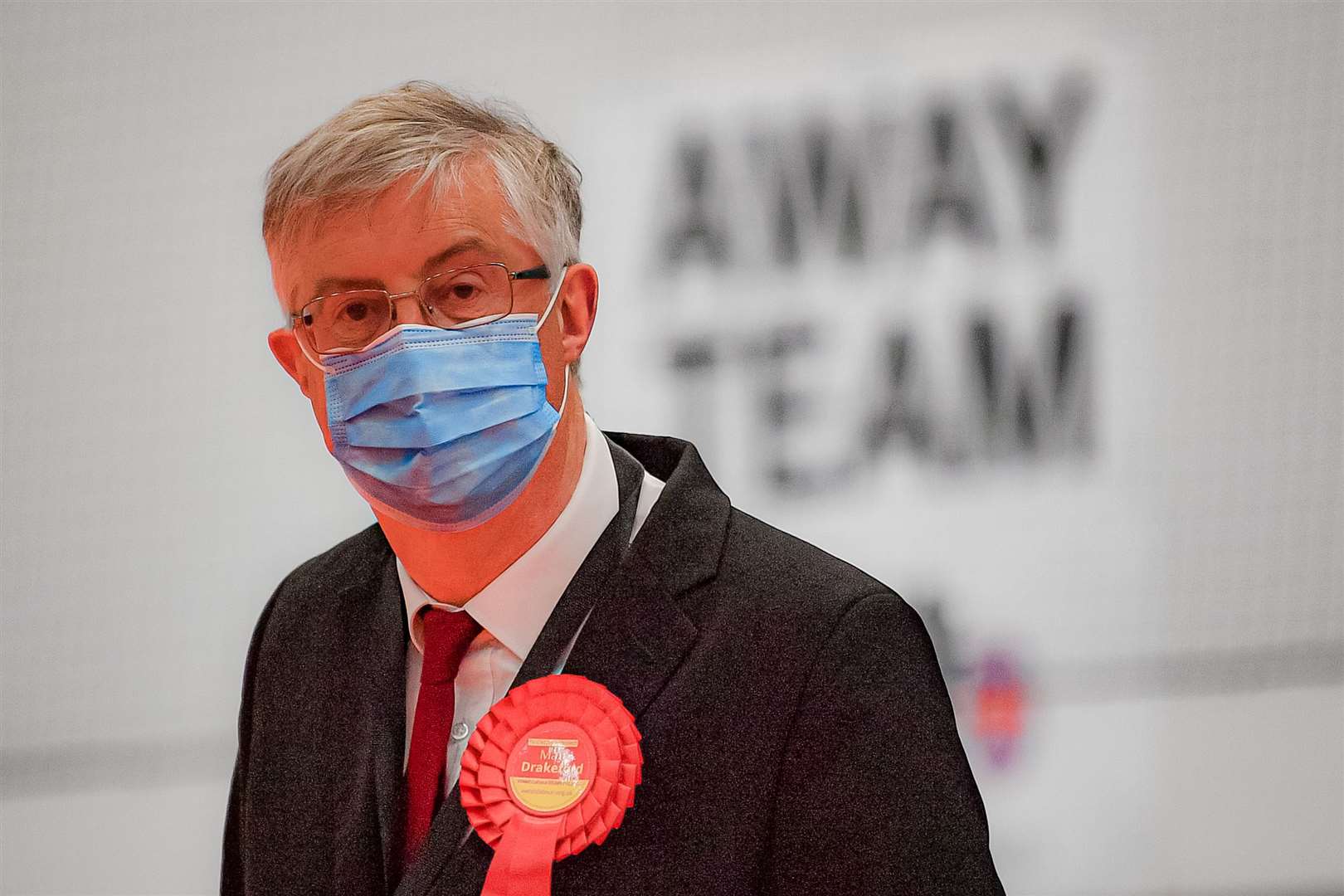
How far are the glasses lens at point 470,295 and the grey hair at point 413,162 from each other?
7cm

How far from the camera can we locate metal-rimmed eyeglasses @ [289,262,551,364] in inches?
59.2

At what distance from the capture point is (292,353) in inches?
63.7

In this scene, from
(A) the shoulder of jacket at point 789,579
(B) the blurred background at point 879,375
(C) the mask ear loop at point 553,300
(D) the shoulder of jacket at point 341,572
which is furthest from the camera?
(B) the blurred background at point 879,375

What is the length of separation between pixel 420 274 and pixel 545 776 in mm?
581

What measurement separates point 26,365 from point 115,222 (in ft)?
1.19

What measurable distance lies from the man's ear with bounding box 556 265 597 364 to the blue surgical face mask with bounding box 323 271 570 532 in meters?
0.12

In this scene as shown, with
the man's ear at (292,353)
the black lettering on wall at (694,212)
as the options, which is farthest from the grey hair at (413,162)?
the black lettering on wall at (694,212)

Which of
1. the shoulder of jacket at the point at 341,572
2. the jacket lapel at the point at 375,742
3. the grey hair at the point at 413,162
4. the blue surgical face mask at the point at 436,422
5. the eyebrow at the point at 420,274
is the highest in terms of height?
the grey hair at the point at 413,162

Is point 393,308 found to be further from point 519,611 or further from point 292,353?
point 519,611

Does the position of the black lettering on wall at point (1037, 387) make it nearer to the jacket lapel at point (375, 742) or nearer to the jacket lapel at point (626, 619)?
the jacket lapel at point (626, 619)

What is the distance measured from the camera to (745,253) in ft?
8.69

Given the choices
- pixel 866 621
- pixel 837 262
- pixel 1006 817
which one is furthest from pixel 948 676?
pixel 866 621

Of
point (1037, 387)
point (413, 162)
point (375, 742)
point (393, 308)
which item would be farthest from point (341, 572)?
point (1037, 387)

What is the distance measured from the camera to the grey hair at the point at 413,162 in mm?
1492
